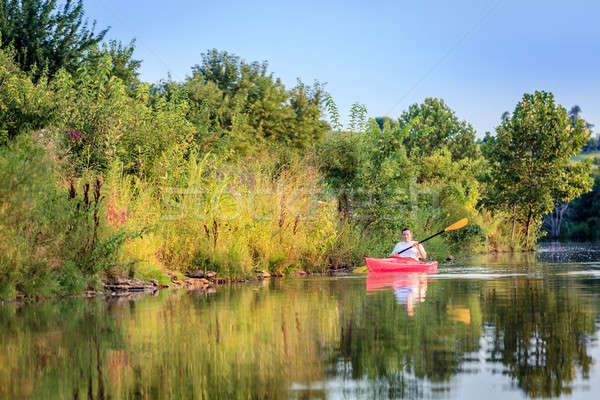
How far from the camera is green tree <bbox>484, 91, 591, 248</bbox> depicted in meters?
48.7

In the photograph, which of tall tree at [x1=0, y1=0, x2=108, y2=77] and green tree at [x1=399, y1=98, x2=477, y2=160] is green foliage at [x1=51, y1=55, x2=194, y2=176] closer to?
tall tree at [x1=0, y1=0, x2=108, y2=77]

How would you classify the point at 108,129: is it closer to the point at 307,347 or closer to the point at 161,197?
the point at 161,197

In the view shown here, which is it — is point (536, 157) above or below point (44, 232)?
above

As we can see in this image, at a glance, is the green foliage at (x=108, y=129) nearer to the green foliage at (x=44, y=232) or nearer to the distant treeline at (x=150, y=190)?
the distant treeline at (x=150, y=190)

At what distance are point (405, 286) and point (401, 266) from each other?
231 inches

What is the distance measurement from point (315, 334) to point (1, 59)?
18049 millimetres

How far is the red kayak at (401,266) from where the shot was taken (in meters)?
23.8

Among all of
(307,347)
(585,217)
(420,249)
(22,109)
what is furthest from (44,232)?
(585,217)

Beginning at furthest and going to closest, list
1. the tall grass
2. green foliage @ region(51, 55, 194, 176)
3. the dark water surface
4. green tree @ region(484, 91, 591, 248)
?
green tree @ region(484, 91, 591, 248), green foliage @ region(51, 55, 194, 176), the tall grass, the dark water surface

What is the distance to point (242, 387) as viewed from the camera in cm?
678

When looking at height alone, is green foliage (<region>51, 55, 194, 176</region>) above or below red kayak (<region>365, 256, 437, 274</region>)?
above

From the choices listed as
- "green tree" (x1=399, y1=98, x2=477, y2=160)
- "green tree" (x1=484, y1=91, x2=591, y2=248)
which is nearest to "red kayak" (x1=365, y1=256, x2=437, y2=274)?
"green tree" (x1=484, y1=91, x2=591, y2=248)

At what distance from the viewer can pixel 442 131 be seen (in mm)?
80000

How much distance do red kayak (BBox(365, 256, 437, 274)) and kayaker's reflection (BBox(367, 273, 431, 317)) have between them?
1.44ft
